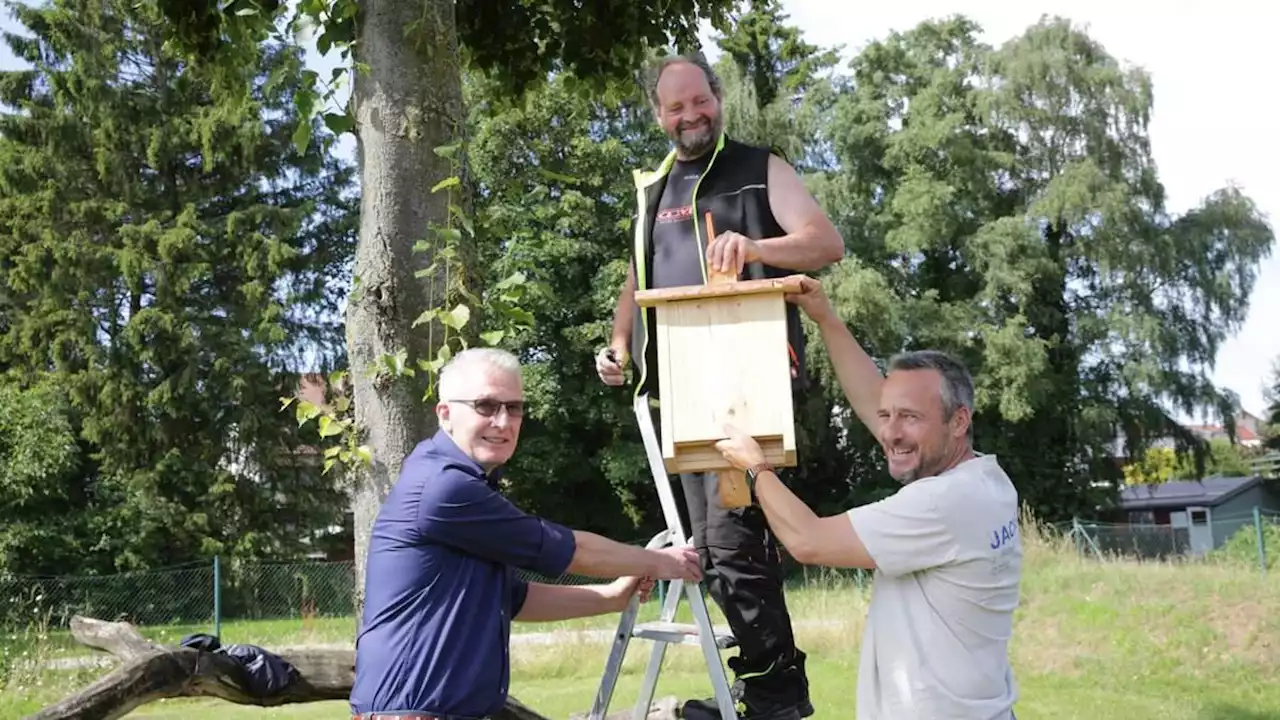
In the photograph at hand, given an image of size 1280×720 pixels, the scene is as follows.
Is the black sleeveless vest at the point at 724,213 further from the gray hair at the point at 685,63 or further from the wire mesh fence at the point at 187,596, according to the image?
the wire mesh fence at the point at 187,596

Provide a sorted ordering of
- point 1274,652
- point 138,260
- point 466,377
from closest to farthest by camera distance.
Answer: point 466,377, point 1274,652, point 138,260

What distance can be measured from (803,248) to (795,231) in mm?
142

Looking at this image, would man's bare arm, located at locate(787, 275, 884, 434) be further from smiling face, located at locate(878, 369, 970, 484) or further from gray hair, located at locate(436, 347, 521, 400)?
gray hair, located at locate(436, 347, 521, 400)

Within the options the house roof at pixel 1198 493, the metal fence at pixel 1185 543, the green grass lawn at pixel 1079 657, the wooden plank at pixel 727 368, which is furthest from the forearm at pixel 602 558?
the house roof at pixel 1198 493

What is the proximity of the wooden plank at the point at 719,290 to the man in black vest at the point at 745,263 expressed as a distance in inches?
17.6

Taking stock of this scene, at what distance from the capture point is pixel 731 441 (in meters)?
3.21

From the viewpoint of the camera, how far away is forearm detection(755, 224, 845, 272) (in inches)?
140

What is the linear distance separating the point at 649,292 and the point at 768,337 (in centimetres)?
36

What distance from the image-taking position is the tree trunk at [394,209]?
4520 mm

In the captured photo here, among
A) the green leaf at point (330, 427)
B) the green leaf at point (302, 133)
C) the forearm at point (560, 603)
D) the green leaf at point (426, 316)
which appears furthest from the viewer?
the green leaf at point (302, 133)

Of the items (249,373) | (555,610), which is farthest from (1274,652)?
(249,373)

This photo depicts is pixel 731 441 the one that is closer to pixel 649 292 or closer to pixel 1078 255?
pixel 649 292

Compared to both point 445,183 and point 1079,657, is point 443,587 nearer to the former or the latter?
point 445,183

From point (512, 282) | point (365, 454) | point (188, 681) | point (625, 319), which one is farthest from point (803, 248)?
point (188, 681)
